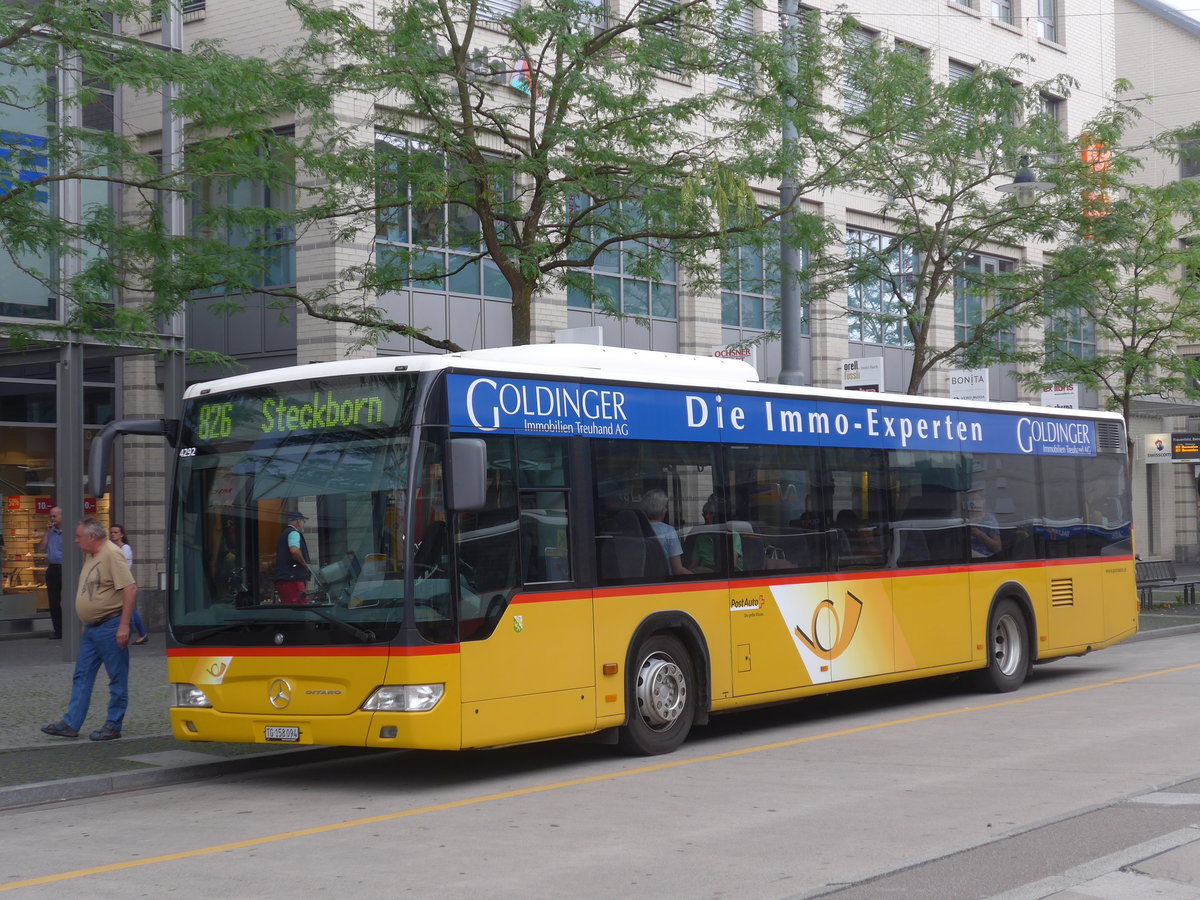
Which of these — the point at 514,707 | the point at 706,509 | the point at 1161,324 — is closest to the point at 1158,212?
the point at 1161,324

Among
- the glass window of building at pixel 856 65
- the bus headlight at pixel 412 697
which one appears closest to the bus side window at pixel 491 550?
the bus headlight at pixel 412 697

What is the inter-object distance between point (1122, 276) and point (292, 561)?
24637 millimetres

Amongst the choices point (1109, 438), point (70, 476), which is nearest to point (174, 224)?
point (70, 476)

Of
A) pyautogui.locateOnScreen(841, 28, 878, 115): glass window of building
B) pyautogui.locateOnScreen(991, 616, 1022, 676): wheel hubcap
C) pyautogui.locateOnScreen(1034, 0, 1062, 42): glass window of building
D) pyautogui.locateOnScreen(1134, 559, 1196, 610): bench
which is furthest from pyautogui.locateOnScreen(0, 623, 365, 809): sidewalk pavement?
Result: pyautogui.locateOnScreen(1034, 0, 1062, 42): glass window of building

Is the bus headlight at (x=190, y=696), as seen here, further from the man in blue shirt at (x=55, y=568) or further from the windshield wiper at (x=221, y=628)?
the man in blue shirt at (x=55, y=568)

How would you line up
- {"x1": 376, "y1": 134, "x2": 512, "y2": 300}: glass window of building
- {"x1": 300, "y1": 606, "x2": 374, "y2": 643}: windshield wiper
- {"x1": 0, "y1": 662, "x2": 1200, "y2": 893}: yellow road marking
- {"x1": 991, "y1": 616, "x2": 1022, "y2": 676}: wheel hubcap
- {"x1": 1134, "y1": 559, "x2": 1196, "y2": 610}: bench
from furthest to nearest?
{"x1": 1134, "y1": 559, "x2": 1196, "y2": 610}: bench → {"x1": 991, "y1": 616, "x2": 1022, "y2": 676}: wheel hubcap → {"x1": 376, "y1": 134, "x2": 512, "y2": 300}: glass window of building → {"x1": 300, "y1": 606, "x2": 374, "y2": 643}: windshield wiper → {"x1": 0, "y1": 662, "x2": 1200, "y2": 893}: yellow road marking

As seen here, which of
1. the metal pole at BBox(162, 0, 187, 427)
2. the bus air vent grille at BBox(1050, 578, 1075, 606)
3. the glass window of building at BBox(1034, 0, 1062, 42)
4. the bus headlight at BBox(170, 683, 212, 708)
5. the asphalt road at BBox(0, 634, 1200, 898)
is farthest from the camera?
the glass window of building at BBox(1034, 0, 1062, 42)

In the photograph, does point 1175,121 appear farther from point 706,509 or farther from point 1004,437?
point 706,509

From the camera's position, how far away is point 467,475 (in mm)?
9656

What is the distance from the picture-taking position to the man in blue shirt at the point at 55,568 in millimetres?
21625

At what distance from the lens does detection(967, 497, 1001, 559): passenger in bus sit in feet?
50.3

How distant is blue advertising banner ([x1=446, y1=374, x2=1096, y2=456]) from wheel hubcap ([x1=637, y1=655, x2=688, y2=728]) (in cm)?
172

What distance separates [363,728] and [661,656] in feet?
8.76

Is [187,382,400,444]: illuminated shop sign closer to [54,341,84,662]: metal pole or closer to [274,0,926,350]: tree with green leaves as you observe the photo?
[274,0,926,350]: tree with green leaves
